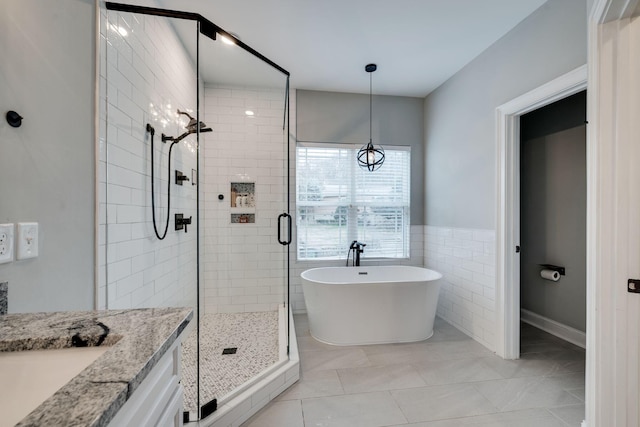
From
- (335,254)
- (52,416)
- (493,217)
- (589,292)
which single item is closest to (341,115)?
(335,254)

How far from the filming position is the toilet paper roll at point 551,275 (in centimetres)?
275

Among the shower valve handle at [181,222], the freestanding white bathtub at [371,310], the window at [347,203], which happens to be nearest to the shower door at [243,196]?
the window at [347,203]

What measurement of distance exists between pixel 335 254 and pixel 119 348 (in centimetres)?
297

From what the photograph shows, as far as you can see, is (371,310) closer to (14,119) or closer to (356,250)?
(356,250)

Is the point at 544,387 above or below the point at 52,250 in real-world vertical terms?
below

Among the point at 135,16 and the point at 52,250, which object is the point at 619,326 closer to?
the point at 52,250

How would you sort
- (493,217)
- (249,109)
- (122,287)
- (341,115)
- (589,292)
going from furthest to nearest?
(341,115), (249,109), (493,217), (122,287), (589,292)

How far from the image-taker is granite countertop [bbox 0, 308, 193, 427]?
1.42 ft

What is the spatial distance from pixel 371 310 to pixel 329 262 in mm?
1006

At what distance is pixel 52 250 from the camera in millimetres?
1107

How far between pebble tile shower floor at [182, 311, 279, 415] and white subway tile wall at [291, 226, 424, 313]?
13.4 inches

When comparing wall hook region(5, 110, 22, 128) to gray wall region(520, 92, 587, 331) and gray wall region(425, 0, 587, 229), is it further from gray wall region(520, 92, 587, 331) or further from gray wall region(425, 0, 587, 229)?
gray wall region(520, 92, 587, 331)

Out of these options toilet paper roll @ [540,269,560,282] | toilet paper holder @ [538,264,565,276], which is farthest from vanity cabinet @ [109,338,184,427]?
toilet paper holder @ [538,264,565,276]

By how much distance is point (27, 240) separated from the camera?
38.7 inches
